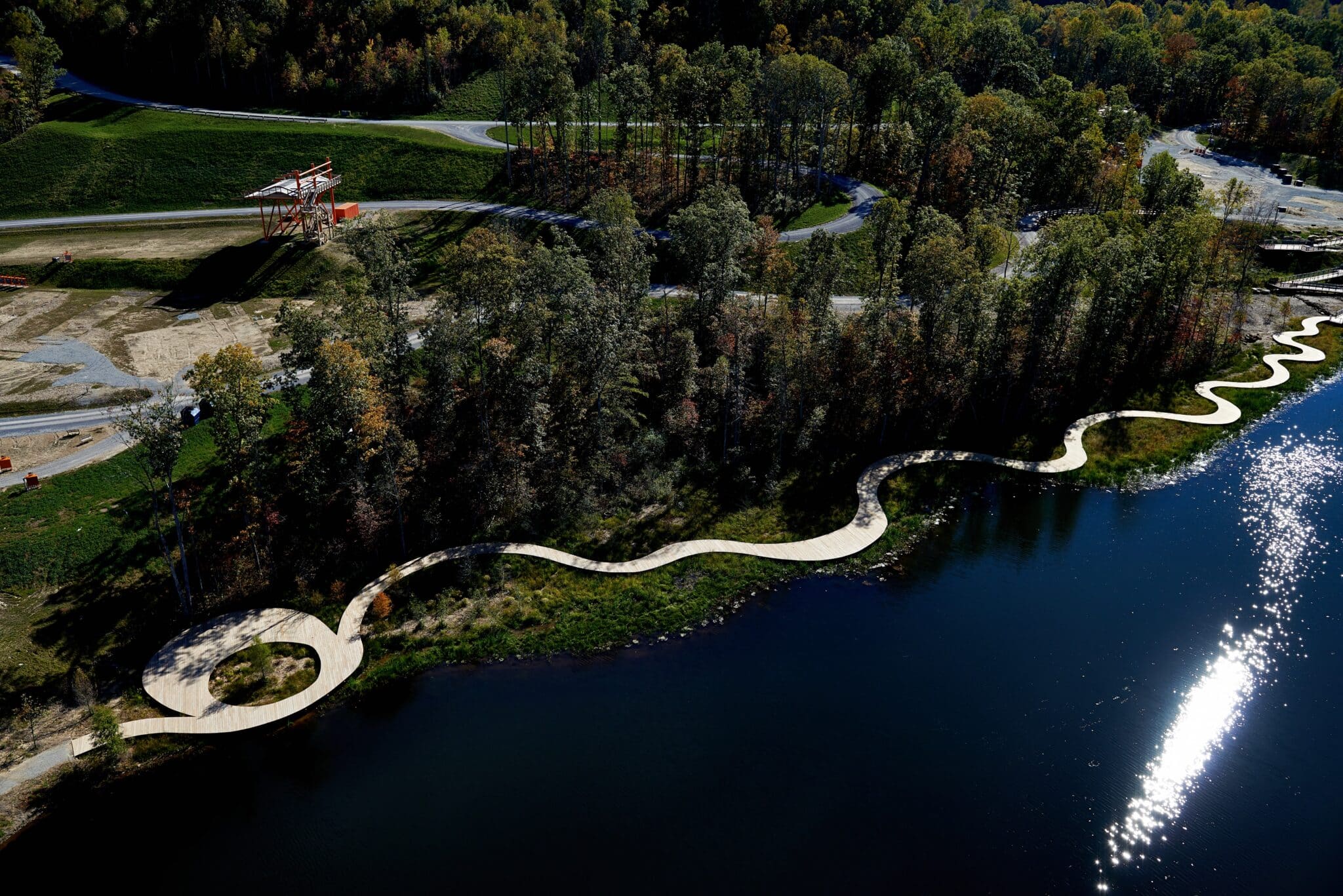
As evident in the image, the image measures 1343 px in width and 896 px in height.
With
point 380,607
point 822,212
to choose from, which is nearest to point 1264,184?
point 822,212

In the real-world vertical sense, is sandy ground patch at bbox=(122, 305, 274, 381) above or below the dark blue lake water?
above

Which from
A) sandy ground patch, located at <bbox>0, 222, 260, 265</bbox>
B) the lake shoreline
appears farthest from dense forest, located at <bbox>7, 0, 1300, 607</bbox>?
sandy ground patch, located at <bbox>0, 222, 260, 265</bbox>

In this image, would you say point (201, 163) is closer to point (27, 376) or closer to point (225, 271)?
point (225, 271)

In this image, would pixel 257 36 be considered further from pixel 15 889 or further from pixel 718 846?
pixel 718 846

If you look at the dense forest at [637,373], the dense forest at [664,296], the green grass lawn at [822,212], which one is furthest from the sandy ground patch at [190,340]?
the green grass lawn at [822,212]

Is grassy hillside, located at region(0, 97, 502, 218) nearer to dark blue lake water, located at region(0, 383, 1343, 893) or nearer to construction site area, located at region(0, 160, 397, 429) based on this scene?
construction site area, located at region(0, 160, 397, 429)

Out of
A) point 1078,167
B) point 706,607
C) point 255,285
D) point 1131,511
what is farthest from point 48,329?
point 1078,167

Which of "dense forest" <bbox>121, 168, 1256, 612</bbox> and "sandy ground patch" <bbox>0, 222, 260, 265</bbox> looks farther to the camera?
"sandy ground patch" <bbox>0, 222, 260, 265</bbox>
